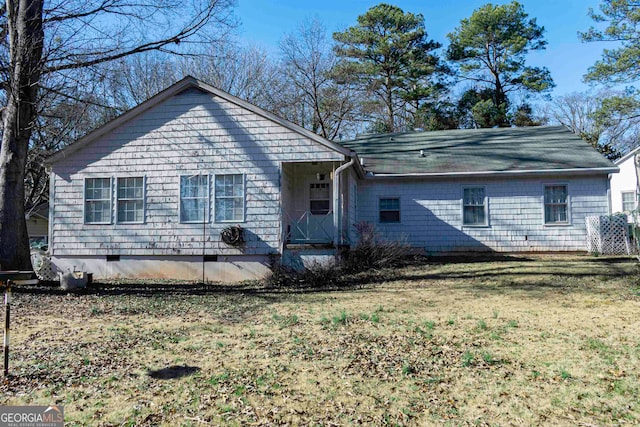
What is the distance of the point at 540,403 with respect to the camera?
4.15 metres

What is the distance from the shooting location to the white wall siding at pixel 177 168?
1294 cm

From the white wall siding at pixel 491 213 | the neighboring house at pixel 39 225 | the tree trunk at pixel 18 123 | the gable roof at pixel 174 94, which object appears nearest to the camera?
the tree trunk at pixel 18 123

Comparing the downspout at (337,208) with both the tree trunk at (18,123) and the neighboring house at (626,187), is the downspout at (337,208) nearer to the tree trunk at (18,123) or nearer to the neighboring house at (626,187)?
the tree trunk at (18,123)

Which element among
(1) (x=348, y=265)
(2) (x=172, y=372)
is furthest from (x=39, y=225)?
(2) (x=172, y=372)

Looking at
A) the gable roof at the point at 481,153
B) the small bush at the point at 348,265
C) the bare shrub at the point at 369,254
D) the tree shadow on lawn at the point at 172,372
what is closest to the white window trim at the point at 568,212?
the gable roof at the point at 481,153

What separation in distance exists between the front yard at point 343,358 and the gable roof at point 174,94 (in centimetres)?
492

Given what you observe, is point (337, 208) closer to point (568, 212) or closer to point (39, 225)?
point (568, 212)

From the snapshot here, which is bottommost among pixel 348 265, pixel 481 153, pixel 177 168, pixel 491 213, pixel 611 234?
pixel 348 265

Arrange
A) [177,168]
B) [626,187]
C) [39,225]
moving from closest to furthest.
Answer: [177,168], [626,187], [39,225]

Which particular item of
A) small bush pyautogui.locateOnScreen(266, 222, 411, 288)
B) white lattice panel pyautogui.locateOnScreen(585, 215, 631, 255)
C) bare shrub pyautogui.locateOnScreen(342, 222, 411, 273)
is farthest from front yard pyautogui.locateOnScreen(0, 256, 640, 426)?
white lattice panel pyautogui.locateOnScreen(585, 215, 631, 255)

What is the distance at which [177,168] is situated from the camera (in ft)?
44.0

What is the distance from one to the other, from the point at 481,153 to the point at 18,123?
14980mm

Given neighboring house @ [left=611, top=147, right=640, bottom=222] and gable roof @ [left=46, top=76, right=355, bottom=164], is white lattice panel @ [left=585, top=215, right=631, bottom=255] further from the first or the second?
gable roof @ [left=46, top=76, right=355, bottom=164]

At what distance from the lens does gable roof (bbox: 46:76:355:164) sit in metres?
12.7
